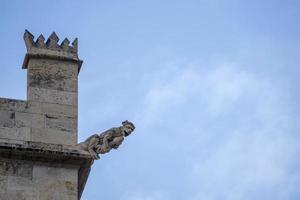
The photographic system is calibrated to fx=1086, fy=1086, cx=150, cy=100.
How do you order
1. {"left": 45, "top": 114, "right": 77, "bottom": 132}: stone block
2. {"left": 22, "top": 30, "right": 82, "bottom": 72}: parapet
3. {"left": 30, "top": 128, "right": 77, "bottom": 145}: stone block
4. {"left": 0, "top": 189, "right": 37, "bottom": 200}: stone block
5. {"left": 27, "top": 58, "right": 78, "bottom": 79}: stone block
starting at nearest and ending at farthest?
{"left": 0, "top": 189, "right": 37, "bottom": 200}: stone block < {"left": 30, "top": 128, "right": 77, "bottom": 145}: stone block < {"left": 45, "top": 114, "right": 77, "bottom": 132}: stone block < {"left": 27, "top": 58, "right": 78, "bottom": 79}: stone block < {"left": 22, "top": 30, "right": 82, "bottom": 72}: parapet

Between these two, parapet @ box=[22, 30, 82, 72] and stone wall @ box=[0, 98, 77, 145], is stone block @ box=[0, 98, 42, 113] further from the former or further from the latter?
parapet @ box=[22, 30, 82, 72]

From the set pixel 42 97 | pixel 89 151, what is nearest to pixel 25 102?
pixel 42 97

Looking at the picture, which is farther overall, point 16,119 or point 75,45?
point 75,45

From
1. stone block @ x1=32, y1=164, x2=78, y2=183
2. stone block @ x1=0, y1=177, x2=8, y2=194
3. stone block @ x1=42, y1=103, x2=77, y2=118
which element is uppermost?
stone block @ x1=42, y1=103, x2=77, y2=118

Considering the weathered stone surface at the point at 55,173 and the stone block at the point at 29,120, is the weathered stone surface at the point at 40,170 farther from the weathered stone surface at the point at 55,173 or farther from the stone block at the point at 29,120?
the stone block at the point at 29,120

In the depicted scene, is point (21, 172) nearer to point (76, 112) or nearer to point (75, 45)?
point (76, 112)

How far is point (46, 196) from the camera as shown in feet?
70.6

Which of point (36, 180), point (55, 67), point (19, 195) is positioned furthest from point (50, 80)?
point (19, 195)

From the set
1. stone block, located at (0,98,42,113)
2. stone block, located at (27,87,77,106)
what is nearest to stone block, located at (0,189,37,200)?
stone block, located at (0,98,42,113)

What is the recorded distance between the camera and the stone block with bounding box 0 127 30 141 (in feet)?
72.8

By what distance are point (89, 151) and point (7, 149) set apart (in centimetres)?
171

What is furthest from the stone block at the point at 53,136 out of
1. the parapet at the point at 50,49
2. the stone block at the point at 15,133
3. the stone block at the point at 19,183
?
the parapet at the point at 50,49

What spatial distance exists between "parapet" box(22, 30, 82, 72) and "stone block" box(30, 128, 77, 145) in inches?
75.7

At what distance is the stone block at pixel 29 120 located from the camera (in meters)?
22.5
